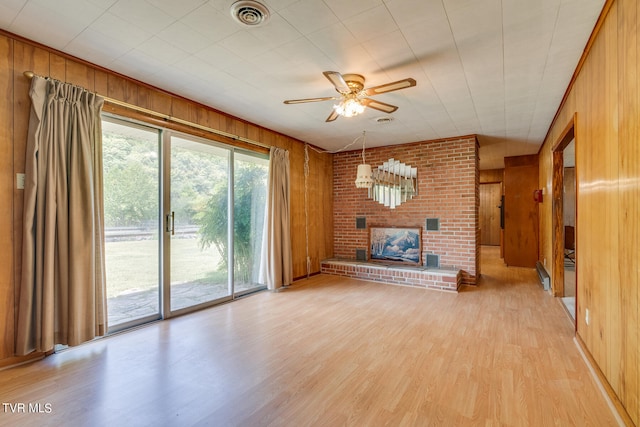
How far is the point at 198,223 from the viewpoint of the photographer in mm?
3631

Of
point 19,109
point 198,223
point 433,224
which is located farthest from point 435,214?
point 19,109

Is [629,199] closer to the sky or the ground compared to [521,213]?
closer to the sky

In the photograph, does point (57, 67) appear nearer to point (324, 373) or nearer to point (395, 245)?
point (324, 373)

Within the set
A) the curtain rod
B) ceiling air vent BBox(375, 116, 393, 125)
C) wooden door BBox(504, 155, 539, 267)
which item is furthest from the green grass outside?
wooden door BBox(504, 155, 539, 267)

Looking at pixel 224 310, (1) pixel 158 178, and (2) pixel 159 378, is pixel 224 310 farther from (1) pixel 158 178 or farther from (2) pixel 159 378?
(1) pixel 158 178

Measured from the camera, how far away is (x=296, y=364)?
7.42 feet

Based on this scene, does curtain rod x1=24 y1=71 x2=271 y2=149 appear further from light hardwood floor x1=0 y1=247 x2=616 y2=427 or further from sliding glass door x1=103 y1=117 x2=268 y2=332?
light hardwood floor x1=0 y1=247 x2=616 y2=427

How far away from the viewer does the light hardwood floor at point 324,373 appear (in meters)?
1.69

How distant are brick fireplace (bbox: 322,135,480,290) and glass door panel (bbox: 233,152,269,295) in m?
1.63

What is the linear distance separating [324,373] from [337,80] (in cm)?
220

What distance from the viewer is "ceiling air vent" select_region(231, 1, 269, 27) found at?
1775 mm

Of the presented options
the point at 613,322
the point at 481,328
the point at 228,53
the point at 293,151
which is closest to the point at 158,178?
the point at 228,53

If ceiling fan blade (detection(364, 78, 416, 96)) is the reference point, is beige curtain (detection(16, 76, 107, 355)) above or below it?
below

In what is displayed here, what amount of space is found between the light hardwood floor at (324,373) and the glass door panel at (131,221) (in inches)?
11.7
